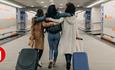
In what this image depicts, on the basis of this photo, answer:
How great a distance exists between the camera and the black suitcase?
621cm

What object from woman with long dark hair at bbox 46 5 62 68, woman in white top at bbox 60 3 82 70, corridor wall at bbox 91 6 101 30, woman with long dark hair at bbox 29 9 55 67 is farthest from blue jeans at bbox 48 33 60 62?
corridor wall at bbox 91 6 101 30

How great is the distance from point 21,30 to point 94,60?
2158 cm

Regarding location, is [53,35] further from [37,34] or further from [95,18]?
[95,18]

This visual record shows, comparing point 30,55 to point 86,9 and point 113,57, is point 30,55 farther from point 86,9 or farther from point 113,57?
point 86,9

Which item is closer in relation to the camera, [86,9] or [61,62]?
[61,62]

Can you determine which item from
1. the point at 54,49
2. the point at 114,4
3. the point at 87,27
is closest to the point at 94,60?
the point at 54,49

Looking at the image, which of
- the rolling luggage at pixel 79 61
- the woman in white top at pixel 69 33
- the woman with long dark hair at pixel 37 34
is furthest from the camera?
the woman with long dark hair at pixel 37 34

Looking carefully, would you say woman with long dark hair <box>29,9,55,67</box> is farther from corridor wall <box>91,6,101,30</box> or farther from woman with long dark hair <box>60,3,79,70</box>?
corridor wall <box>91,6,101,30</box>

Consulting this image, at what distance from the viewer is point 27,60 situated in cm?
637

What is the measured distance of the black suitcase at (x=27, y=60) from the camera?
621 centimetres

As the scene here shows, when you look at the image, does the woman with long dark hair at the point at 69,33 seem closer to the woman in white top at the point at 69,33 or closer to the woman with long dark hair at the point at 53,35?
the woman in white top at the point at 69,33

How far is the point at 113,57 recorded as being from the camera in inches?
386

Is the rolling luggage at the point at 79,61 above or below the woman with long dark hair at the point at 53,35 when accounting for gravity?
below

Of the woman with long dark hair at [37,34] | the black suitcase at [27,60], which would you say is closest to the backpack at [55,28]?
the woman with long dark hair at [37,34]
